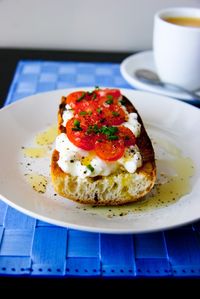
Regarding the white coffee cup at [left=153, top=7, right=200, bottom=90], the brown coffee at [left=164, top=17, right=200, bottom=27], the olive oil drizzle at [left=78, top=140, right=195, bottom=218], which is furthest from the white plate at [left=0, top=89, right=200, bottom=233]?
the brown coffee at [left=164, top=17, right=200, bottom=27]

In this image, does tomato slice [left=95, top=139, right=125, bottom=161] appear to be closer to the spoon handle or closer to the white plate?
the white plate

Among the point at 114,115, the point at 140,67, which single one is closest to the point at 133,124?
the point at 114,115

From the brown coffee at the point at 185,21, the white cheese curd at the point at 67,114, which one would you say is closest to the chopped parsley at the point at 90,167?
the white cheese curd at the point at 67,114

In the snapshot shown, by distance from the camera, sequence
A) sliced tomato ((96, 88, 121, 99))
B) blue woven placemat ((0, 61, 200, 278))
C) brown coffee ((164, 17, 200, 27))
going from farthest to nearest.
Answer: brown coffee ((164, 17, 200, 27)) < sliced tomato ((96, 88, 121, 99)) < blue woven placemat ((0, 61, 200, 278))

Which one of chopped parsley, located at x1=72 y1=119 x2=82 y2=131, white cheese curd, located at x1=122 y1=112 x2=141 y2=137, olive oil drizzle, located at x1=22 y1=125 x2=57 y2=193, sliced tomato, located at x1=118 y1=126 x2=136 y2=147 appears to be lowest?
olive oil drizzle, located at x1=22 y1=125 x2=57 y2=193

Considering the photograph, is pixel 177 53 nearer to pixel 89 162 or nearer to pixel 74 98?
pixel 74 98

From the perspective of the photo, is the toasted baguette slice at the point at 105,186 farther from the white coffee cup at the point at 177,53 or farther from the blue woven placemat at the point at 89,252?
the white coffee cup at the point at 177,53
